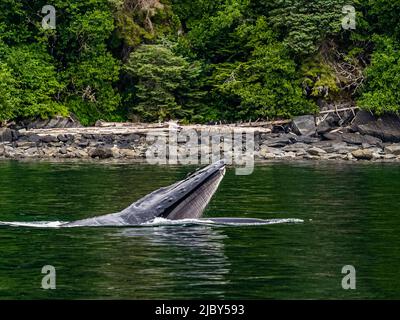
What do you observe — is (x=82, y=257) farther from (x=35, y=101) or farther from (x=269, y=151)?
(x=35, y=101)

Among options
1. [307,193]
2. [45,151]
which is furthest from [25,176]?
[45,151]

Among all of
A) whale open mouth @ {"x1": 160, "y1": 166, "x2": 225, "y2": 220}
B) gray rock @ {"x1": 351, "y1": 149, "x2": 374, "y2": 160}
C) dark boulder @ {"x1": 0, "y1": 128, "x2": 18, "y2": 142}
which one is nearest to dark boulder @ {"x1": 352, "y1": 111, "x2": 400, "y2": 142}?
gray rock @ {"x1": 351, "y1": 149, "x2": 374, "y2": 160}

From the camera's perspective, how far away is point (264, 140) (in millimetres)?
62719

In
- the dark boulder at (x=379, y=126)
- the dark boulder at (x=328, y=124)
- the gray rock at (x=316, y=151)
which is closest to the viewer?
the gray rock at (x=316, y=151)

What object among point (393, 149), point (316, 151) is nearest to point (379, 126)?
point (393, 149)

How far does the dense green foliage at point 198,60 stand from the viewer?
65.8 m

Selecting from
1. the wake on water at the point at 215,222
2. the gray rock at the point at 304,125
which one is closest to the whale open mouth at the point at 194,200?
the wake on water at the point at 215,222

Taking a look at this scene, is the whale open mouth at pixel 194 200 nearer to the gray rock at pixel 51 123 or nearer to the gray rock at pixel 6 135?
the gray rock at pixel 6 135

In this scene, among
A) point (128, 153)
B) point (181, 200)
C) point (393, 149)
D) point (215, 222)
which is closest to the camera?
point (181, 200)

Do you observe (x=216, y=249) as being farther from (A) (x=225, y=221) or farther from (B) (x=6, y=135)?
(B) (x=6, y=135)

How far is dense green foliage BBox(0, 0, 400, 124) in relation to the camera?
216 ft

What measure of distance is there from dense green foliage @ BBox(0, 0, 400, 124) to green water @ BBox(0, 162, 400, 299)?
104 ft

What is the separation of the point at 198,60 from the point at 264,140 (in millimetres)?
9088

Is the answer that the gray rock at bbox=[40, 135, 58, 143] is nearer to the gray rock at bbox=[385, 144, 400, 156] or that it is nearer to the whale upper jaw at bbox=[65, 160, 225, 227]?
the gray rock at bbox=[385, 144, 400, 156]
